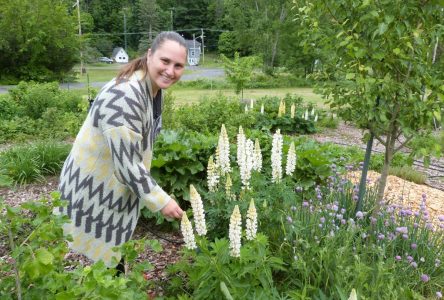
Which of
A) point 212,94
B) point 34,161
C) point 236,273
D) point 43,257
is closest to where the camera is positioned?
point 43,257

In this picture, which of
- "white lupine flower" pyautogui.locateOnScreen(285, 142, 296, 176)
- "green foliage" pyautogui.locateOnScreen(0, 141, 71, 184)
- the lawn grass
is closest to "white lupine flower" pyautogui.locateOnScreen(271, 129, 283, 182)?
"white lupine flower" pyautogui.locateOnScreen(285, 142, 296, 176)

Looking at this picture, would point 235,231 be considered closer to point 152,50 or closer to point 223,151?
point 223,151

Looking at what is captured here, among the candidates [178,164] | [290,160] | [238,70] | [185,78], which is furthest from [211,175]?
[185,78]

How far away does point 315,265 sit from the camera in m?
2.89

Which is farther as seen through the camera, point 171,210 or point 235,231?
point 235,231

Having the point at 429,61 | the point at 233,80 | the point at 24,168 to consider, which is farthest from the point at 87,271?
the point at 233,80

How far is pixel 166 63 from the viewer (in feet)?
7.55

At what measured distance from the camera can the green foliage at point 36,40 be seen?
898 inches

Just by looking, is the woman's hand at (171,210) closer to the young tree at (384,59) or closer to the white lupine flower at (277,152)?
the white lupine flower at (277,152)

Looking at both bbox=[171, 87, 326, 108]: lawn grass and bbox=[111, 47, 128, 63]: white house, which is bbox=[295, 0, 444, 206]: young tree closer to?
bbox=[171, 87, 326, 108]: lawn grass

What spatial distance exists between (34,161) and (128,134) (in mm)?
4424

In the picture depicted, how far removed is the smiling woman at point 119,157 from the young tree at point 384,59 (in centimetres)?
146

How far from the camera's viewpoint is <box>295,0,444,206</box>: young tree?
2.89m

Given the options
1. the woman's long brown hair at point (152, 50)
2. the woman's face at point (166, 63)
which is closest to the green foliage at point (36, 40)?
the woman's long brown hair at point (152, 50)
